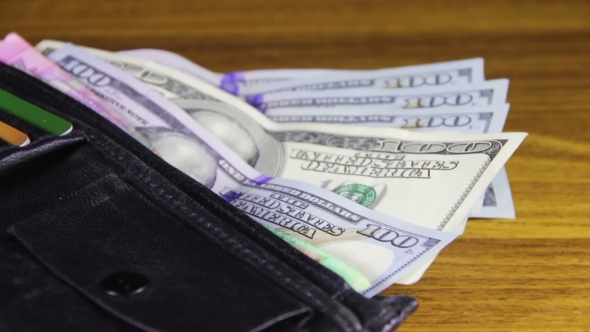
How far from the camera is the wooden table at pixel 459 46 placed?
2.15ft

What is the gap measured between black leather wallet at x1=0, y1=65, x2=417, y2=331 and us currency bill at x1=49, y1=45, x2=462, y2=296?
0.31 feet

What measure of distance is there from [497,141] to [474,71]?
0.21 meters

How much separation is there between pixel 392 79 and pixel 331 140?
16 centimetres

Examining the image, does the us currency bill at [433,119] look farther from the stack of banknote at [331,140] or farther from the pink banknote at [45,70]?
the pink banknote at [45,70]

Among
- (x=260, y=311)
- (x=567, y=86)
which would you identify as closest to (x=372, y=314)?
(x=260, y=311)

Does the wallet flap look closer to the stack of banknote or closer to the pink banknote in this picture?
the stack of banknote

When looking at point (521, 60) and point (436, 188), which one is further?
point (521, 60)

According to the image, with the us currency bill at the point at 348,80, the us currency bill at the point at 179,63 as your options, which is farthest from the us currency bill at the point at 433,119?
the us currency bill at the point at 179,63

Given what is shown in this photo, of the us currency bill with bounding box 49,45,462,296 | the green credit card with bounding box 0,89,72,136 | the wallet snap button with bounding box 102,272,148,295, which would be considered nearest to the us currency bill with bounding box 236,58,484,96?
the us currency bill with bounding box 49,45,462,296

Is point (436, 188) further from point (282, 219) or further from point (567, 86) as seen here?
point (567, 86)

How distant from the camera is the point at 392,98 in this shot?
85 centimetres

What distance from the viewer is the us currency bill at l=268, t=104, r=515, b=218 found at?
0.70m

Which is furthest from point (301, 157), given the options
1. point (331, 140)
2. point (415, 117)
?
point (415, 117)

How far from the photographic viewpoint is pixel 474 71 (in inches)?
34.4
